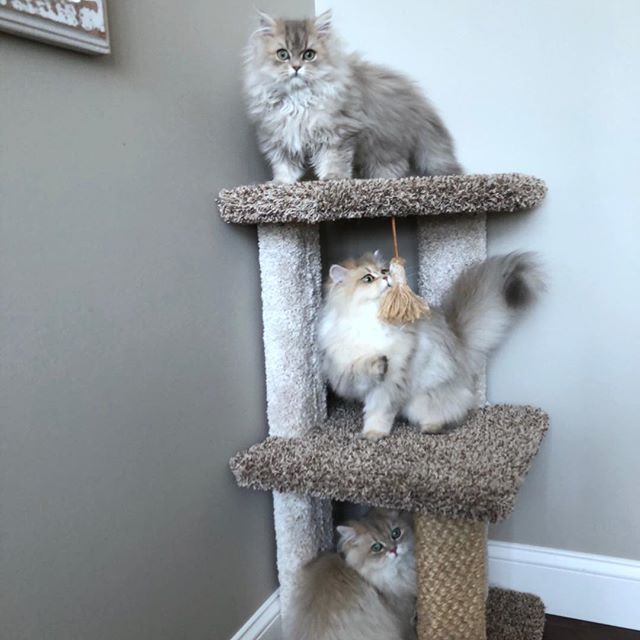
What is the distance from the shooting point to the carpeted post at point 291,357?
1426 millimetres

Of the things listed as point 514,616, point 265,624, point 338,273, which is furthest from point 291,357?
point 514,616

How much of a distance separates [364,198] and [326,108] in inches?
9.3

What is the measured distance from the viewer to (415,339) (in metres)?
1.34

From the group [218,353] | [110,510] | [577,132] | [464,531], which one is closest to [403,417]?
[464,531]

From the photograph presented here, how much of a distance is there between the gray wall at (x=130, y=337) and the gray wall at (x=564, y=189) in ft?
1.73

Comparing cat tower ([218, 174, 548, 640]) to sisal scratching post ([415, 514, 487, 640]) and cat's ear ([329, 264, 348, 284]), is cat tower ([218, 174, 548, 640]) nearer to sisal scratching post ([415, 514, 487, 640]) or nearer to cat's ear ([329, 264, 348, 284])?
sisal scratching post ([415, 514, 487, 640])

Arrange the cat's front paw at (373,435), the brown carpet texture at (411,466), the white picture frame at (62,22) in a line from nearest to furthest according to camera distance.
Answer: the white picture frame at (62,22) < the brown carpet texture at (411,466) < the cat's front paw at (373,435)

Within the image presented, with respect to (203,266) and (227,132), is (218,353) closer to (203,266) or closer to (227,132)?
(203,266)

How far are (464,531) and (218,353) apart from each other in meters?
0.63

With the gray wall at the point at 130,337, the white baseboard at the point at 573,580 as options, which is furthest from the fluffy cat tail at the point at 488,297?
the white baseboard at the point at 573,580

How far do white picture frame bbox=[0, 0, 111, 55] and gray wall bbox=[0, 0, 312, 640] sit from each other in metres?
0.03

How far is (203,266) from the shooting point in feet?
4.31

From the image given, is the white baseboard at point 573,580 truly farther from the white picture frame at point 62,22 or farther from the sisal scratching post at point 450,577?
the white picture frame at point 62,22

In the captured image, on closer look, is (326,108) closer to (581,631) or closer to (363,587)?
(363,587)
